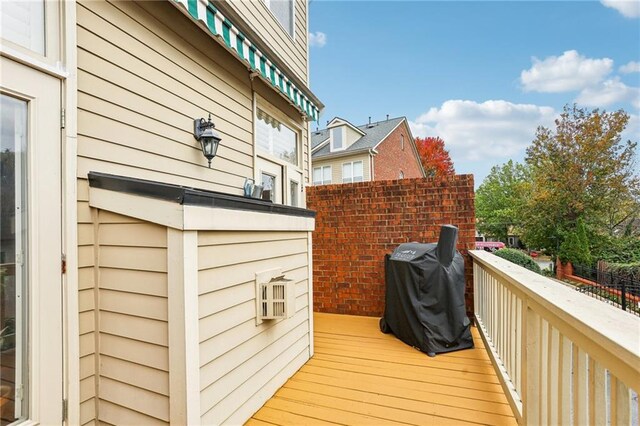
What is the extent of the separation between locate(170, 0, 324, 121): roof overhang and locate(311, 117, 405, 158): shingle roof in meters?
12.6

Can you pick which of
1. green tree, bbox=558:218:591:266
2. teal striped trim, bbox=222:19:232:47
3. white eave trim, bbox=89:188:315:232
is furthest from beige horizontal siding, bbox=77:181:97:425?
green tree, bbox=558:218:591:266

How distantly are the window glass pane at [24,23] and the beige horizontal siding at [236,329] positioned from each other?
126cm

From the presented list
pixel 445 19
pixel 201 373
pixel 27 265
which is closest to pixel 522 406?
pixel 201 373

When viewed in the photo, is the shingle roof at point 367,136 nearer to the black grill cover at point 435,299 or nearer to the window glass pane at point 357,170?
the window glass pane at point 357,170

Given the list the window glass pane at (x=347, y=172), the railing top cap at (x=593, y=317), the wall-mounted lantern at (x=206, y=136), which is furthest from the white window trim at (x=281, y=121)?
the window glass pane at (x=347, y=172)

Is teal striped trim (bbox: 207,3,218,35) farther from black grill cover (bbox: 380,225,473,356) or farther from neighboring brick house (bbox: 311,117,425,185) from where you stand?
neighboring brick house (bbox: 311,117,425,185)

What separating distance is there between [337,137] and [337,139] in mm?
112

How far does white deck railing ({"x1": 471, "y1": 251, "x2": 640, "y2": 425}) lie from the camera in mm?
830

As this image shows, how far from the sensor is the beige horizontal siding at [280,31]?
11.5 feet

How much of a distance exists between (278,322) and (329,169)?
1509cm

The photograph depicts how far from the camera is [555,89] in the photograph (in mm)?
17906

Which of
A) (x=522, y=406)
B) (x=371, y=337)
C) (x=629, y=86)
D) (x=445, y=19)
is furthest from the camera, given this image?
(x=629, y=86)

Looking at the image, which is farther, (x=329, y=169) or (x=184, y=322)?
(x=329, y=169)

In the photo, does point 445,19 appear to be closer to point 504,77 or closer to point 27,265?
point 27,265
